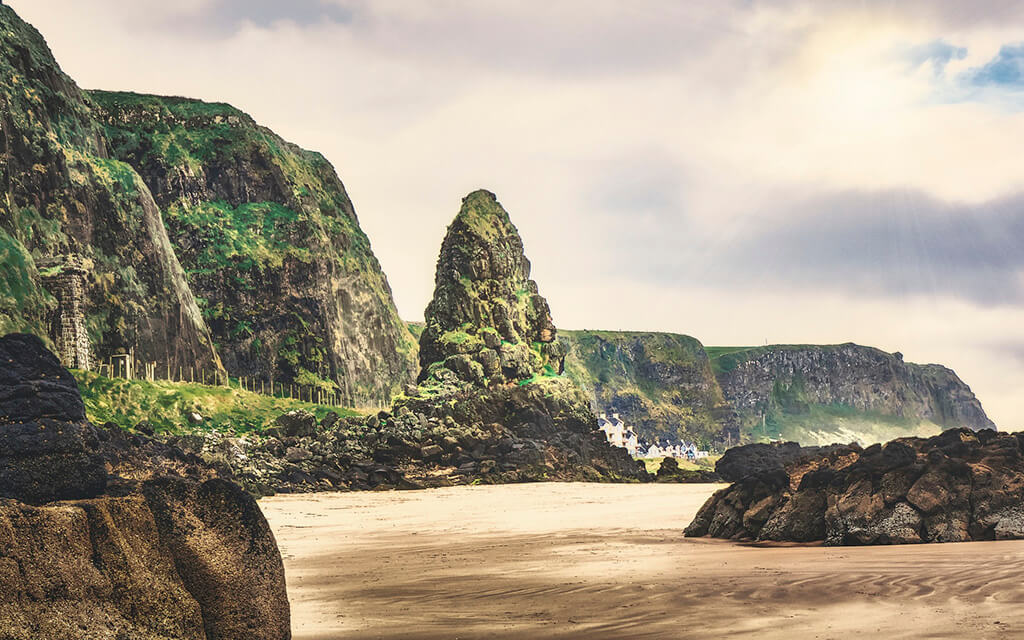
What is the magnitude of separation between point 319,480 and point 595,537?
85.9 feet

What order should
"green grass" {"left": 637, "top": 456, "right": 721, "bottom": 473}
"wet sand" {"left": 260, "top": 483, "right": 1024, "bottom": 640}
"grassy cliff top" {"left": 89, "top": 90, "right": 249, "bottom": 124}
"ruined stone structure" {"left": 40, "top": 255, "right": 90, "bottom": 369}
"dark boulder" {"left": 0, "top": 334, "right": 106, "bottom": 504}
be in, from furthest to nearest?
1. "grassy cliff top" {"left": 89, "top": 90, "right": 249, "bottom": 124}
2. "green grass" {"left": 637, "top": 456, "right": 721, "bottom": 473}
3. "ruined stone structure" {"left": 40, "top": 255, "right": 90, "bottom": 369}
4. "wet sand" {"left": 260, "top": 483, "right": 1024, "bottom": 640}
5. "dark boulder" {"left": 0, "top": 334, "right": 106, "bottom": 504}

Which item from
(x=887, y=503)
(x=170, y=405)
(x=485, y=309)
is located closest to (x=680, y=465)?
(x=485, y=309)

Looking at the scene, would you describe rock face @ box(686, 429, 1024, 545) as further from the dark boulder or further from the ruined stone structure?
the ruined stone structure

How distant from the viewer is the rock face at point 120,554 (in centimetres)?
599

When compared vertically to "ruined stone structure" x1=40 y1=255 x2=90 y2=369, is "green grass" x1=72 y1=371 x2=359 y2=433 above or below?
below

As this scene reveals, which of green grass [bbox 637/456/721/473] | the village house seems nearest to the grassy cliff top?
green grass [bbox 637/456/721/473]

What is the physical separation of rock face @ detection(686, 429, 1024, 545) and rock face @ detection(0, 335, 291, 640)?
9.86 meters

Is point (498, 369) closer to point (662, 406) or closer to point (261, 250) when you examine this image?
point (261, 250)

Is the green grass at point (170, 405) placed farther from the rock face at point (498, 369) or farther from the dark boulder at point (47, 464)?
the dark boulder at point (47, 464)

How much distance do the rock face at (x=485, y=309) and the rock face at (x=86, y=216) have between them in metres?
21.7

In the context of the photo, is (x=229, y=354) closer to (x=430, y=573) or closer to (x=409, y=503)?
(x=409, y=503)

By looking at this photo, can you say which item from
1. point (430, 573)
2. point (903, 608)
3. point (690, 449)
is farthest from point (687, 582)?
point (690, 449)

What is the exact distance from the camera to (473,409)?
202 ft

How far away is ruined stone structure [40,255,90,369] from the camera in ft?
182
